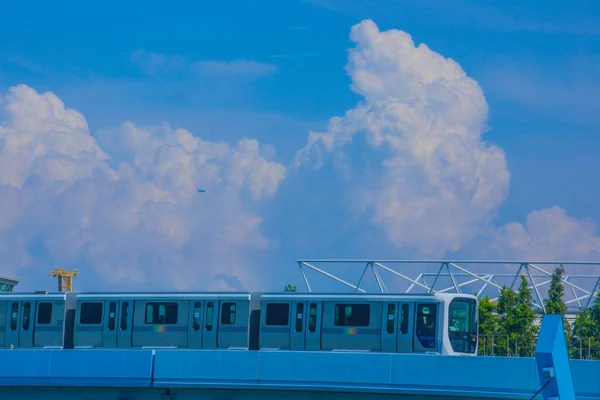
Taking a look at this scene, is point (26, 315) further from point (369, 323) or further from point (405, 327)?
point (405, 327)

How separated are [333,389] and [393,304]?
32.0ft

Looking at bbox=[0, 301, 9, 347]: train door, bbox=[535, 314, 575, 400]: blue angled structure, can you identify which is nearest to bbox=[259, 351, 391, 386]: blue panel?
bbox=[535, 314, 575, 400]: blue angled structure

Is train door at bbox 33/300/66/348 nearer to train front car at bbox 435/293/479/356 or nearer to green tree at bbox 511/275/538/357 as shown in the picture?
train front car at bbox 435/293/479/356

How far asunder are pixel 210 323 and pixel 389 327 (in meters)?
6.35

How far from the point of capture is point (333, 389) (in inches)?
1030

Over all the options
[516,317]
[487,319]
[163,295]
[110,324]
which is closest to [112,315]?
[110,324]

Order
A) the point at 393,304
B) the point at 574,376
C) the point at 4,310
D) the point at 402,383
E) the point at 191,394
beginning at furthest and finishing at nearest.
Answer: the point at 4,310 < the point at 393,304 < the point at 191,394 < the point at 402,383 < the point at 574,376

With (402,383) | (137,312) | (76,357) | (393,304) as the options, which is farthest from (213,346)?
(402,383)

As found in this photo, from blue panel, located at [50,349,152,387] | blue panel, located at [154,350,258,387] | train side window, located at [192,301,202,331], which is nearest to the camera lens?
blue panel, located at [154,350,258,387]

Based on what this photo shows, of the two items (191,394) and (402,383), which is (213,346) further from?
(402,383)

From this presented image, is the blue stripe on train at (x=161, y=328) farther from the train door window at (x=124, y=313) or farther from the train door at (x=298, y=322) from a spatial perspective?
the train door at (x=298, y=322)

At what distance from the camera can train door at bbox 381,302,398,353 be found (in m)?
35.5

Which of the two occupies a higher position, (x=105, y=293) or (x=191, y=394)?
(x=105, y=293)

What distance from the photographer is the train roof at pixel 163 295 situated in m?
36.3
